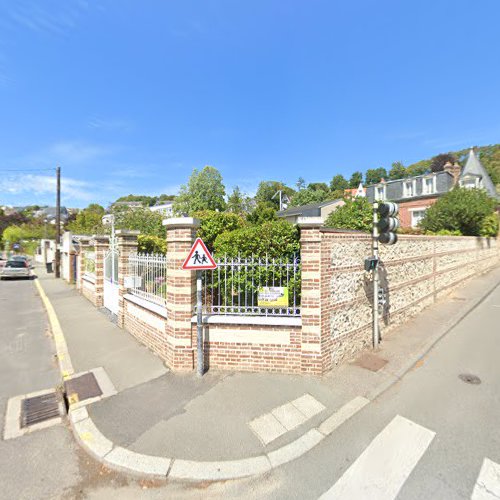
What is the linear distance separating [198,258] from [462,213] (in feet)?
62.9

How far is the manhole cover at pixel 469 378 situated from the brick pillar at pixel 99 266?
1082 cm

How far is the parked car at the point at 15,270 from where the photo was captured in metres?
19.6

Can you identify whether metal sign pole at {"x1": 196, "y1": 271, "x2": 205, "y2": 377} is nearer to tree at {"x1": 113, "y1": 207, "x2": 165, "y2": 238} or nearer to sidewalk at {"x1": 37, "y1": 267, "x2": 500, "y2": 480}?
sidewalk at {"x1": 37, "y1": 267, "x2": 500, "y2": 480}

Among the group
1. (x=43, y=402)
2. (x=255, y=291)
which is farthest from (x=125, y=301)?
(x=255, y=291)

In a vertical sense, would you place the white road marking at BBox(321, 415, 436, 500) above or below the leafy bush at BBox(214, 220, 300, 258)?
below

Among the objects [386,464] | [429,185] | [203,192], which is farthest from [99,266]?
[429,185]

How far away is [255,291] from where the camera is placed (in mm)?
5488

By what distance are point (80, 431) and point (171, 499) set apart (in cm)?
163

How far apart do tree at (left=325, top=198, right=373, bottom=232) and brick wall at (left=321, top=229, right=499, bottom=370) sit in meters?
1.86

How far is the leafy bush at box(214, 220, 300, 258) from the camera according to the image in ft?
18.7

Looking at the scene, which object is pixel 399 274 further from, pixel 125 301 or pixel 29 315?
pixel 29 315

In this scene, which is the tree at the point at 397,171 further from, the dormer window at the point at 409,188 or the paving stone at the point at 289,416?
the paving stone at the point at 289,416

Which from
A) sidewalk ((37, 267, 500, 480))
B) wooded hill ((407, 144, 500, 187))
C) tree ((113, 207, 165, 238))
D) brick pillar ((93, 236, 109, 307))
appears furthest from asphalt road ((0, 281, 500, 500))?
wooded hill ((407, 144, 500, 187))

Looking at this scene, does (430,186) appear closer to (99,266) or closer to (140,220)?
(140,220)
